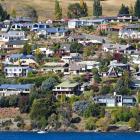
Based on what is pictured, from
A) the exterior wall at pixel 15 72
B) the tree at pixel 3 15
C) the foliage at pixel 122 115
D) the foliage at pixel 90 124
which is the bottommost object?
the foliage at pixel 90 124

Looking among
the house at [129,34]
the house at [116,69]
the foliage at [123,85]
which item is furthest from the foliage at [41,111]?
the house at [129,34]

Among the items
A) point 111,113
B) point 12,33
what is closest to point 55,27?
point 12,33

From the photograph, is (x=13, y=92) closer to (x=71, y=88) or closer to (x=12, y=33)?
(x=71, y=88)

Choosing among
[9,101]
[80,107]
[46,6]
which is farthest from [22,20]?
[80,107]

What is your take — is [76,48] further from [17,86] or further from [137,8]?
[137,8]

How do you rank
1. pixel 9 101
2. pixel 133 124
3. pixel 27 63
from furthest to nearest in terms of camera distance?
pixel 27 63 → pixel 9 101 → pixel 133 124

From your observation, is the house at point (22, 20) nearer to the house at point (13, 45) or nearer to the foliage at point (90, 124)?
the house at point (13, 45)

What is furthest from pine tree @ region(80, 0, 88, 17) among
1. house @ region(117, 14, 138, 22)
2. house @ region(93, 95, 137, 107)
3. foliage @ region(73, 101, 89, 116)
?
foliage @ region(73, 101, 89, 116)
